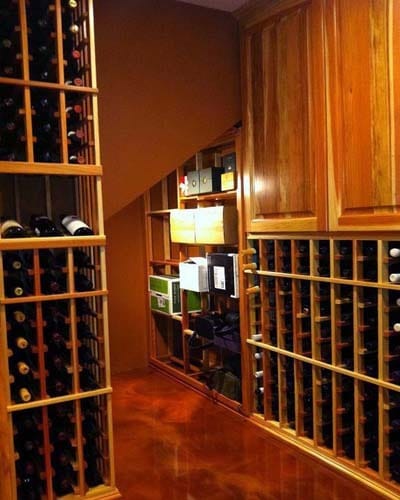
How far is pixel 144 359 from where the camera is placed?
4621 millimetres

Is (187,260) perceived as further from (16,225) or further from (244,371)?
(16,225)

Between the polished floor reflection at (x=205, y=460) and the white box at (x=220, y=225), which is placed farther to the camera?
the white box at (x=220, y=225)

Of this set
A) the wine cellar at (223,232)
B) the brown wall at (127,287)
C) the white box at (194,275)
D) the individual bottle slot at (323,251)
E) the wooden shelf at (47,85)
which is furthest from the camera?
the brown wall at (127,287)

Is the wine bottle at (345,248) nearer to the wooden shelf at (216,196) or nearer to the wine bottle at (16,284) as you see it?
the wooden shelf at (216,196)

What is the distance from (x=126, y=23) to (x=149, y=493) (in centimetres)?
240

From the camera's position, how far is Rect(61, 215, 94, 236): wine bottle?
2.24 metres

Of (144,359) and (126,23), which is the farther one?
(144,359)

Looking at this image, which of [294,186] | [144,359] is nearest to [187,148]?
[294,186]

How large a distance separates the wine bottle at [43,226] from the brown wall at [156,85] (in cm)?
46

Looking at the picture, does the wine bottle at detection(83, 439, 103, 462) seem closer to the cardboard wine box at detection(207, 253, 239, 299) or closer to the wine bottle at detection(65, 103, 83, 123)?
the cardboard wine box at detection(207, 253, 239, 299)

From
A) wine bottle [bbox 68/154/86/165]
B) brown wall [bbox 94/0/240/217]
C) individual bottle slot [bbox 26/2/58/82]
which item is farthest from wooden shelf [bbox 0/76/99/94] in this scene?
brown wall [bbox 94/0/240/217]

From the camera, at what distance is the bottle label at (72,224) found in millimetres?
2252

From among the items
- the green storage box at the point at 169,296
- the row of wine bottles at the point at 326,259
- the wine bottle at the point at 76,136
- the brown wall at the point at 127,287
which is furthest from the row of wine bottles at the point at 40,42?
the brown wall at the point at 127,287

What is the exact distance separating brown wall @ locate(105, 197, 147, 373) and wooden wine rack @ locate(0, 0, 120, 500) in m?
1.97
